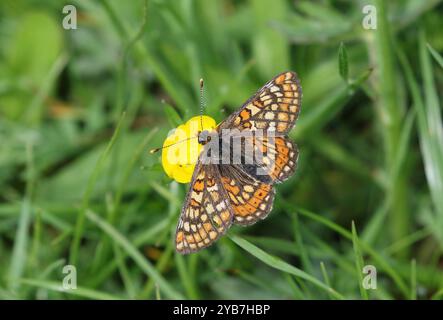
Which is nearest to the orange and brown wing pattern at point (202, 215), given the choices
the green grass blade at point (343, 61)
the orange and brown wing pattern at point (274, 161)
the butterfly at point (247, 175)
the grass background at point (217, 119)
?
the butterfly at point (247, 175)

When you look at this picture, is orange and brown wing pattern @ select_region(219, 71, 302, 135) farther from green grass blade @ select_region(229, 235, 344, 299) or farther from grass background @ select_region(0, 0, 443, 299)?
green grass blade @ select_region(229, 235, 344, 299)

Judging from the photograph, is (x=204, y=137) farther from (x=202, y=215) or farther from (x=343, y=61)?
(x=343, y=61)

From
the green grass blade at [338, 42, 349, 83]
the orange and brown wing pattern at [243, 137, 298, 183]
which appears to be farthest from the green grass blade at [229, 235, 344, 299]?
the green grass blade at [338, 42, 349, 83]

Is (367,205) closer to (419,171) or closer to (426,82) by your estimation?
(419,171)

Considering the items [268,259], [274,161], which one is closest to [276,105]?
[274,161]
